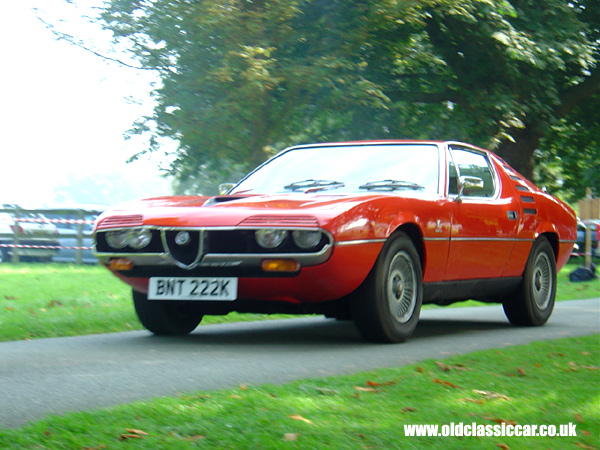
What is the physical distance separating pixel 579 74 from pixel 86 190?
132317 mm

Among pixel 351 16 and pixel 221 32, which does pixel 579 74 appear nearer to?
pixel 351 16

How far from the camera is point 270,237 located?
6.29m

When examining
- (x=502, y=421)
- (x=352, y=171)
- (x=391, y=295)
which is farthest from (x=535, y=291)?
(x=502, y=421)

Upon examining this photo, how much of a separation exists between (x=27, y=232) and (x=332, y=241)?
60.3 ft

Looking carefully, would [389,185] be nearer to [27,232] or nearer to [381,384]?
[381,384]

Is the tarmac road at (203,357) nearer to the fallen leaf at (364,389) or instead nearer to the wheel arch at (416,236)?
the fallen leaf at (364,389)

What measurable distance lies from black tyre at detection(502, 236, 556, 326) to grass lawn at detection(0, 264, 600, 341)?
2527 millimetres

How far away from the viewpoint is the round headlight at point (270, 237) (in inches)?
247

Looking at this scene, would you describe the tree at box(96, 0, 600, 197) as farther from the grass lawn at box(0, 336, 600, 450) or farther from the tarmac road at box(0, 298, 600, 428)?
the grass lawn at box(0, 336, 600, 450)

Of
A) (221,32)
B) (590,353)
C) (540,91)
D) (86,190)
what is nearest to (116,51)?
(221,32)

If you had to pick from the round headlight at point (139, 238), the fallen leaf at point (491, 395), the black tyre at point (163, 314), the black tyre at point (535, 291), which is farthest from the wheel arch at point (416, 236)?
the fallen leaf at point (491, 395)

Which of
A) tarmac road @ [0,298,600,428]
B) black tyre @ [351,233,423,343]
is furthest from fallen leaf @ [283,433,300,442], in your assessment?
black tyre @ [351,233,423,343]

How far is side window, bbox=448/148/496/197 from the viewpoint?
26.1ft

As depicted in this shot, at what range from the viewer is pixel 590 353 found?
6.44 m
